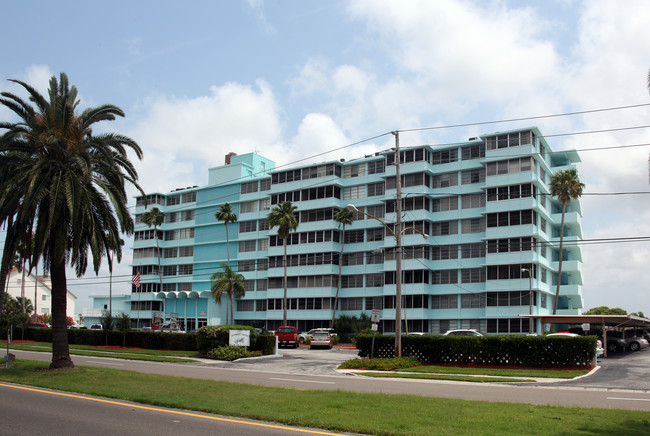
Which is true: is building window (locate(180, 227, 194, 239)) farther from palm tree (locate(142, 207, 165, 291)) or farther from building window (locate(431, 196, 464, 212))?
building window (locate(431, 196, 464, 212))

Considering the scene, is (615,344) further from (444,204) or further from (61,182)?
(61,182)

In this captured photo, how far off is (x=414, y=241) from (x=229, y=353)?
33.9m

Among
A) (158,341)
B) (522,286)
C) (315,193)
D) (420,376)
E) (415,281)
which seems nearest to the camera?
(420,376)

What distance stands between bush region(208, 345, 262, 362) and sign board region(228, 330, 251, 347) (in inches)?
12.9

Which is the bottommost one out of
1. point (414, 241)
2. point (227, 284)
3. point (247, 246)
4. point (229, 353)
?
point (229, 353)

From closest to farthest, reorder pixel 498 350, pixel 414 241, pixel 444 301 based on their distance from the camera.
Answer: pixel 498 350
pixel 444 301
pixel 414 241

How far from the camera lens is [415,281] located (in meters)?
64.8

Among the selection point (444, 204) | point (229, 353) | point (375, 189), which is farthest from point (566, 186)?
point (229, 353)

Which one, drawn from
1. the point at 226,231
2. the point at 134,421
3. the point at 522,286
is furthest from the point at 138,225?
the point at 134,421

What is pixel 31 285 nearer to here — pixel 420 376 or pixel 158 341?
pixel 158 341

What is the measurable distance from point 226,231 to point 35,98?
59620 mm

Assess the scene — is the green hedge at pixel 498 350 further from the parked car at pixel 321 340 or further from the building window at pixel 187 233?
the building window at pixel 187 233

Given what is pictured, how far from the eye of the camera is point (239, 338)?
38062mm

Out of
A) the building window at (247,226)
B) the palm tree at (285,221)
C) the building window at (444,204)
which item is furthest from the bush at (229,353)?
the building window at (247,226)
